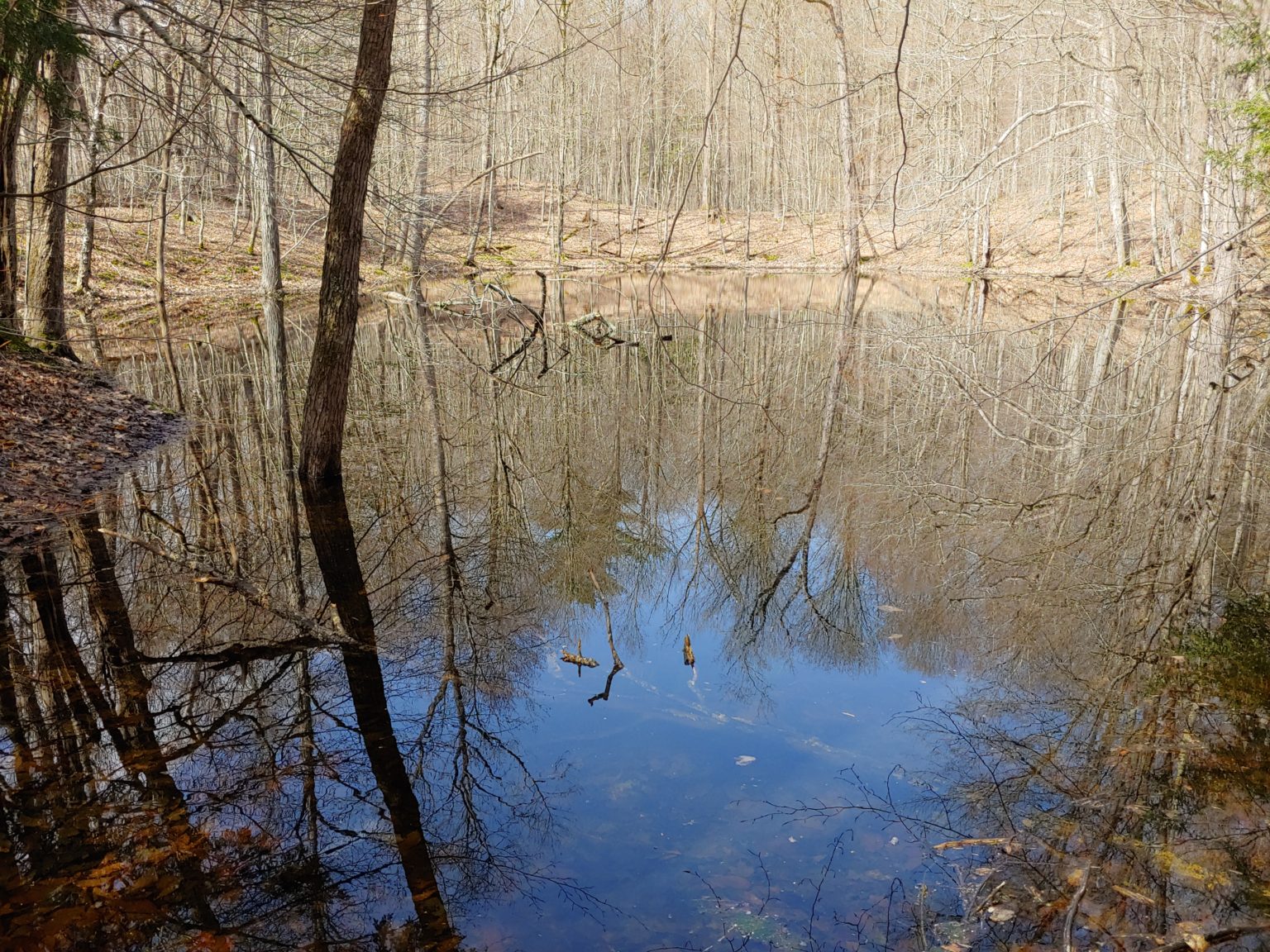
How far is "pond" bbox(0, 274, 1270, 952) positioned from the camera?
3.68 m

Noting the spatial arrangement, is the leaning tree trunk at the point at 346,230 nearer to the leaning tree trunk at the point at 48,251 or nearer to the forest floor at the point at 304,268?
the forest floor at the point at 304,268

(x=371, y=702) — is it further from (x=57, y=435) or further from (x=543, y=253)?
(x=543, y=253)

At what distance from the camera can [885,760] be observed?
491cm

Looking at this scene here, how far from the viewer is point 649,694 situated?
5719 mm

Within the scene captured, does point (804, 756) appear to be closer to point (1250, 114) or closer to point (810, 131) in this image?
point (1250, 114)

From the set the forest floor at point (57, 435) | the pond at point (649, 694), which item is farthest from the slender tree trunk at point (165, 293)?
the pond at point (649, 694)

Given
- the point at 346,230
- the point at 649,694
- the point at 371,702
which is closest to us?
the point at 371,702

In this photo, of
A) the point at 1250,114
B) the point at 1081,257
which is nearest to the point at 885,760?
the point at 1250,114

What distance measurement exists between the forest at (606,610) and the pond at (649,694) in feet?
0.09

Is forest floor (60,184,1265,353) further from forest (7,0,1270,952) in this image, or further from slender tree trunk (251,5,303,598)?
forest (7,0,1270,952)

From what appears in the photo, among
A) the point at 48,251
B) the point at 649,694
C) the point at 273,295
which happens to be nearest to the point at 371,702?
the point at 649,694

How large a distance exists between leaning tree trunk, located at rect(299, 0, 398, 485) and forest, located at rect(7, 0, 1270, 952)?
0.14 feet

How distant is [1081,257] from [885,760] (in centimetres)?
3039

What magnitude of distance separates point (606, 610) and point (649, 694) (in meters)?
1.21
